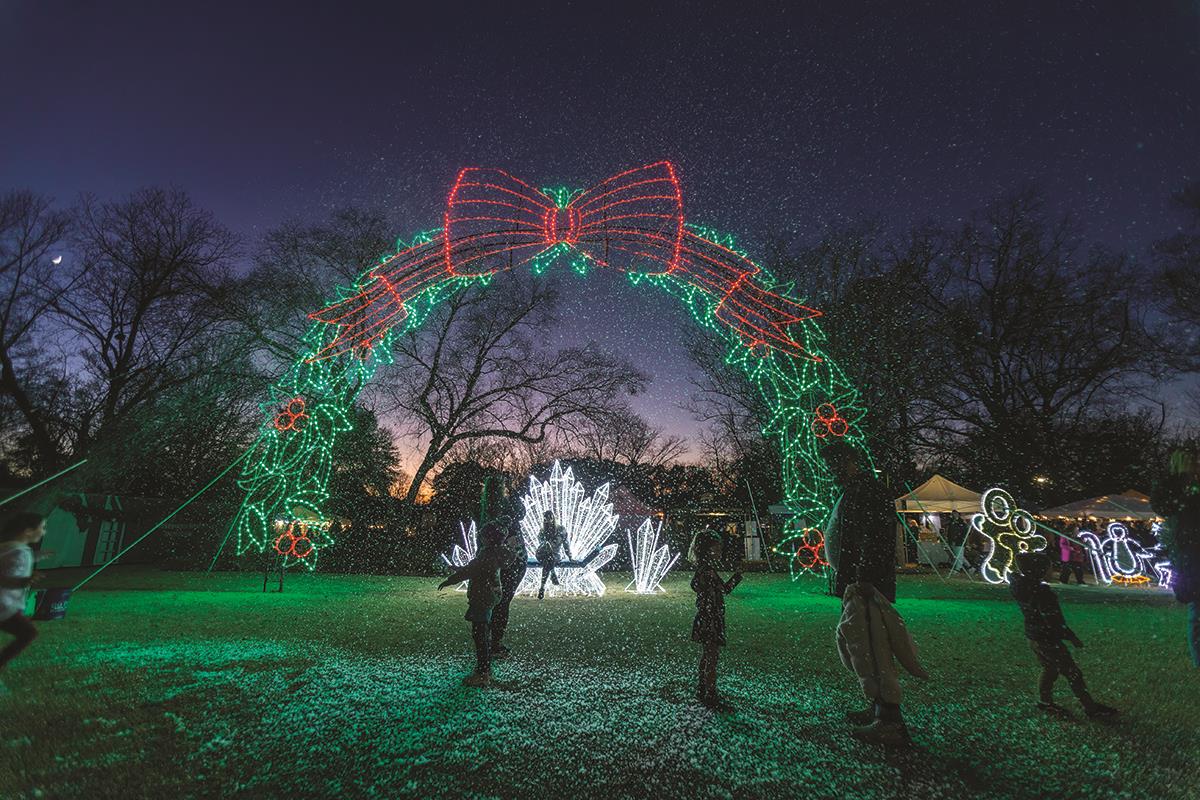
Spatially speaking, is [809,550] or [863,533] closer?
[863,533]

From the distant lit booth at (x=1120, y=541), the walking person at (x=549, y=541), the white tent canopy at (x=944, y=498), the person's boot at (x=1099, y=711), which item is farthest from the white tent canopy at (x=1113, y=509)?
the person's boot at (x=1099, y=711)

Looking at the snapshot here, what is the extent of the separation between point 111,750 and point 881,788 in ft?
13.5

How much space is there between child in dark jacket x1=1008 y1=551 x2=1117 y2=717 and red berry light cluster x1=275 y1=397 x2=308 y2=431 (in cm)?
986

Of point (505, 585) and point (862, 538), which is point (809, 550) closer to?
point (505, 585)

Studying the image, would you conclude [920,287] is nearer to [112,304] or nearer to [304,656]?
[304,656]

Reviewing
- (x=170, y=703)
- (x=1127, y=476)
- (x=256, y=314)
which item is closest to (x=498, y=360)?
(x=256, y=314)

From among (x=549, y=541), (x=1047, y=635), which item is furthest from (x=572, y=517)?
(x=1047, y=635)

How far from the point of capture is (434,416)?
22422mm

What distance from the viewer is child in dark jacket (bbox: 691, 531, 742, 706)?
451 centimetres

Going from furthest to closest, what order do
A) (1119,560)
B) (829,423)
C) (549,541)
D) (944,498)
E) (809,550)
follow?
(944,498), (1119,560), (809,550), (549,541), (829,423)

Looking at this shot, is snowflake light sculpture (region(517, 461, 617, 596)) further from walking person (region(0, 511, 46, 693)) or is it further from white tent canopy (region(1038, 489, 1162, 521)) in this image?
white tent canopy (region(1038, 489, 1162, 521))

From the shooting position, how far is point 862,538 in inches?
161

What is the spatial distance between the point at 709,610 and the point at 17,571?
4845 millimetres

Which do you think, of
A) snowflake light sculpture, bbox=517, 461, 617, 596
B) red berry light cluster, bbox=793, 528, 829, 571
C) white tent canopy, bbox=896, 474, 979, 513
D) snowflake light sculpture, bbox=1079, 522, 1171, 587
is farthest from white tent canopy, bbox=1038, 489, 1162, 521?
snowflake light sculpture, bbox=517, 461, 617, 596
